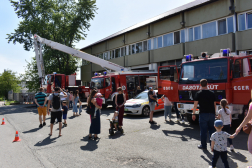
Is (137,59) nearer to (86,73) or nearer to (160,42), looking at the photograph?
(160,42)

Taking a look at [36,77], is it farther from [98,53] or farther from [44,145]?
Result: [44,145]

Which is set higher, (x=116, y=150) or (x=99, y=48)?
(x=99, y=48)

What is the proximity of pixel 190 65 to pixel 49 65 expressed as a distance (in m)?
26.1

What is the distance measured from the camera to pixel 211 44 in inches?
623

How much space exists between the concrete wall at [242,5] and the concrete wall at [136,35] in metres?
9.75

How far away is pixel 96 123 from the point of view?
695cm

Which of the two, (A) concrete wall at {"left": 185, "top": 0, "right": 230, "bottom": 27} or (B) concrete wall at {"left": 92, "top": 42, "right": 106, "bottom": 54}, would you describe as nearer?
(A) concrete wall at {"left": 185, "top": 0, "right": 230, "bottom": 27}

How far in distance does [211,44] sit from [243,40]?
2377 mm

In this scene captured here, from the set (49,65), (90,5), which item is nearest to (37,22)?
(49,65)

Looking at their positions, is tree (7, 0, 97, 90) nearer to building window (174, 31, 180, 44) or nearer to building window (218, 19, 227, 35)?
building window (174, 31, 180, 44)

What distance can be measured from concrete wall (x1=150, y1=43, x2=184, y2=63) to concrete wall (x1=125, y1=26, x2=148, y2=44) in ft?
7.92

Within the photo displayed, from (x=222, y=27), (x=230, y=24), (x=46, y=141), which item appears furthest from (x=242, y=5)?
(x=46, y=141)

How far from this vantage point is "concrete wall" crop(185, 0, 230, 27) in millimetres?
14969

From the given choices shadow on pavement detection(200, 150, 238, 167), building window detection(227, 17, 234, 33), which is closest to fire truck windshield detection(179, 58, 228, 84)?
shadow on pavement detection(200, 150, 238, 167)
